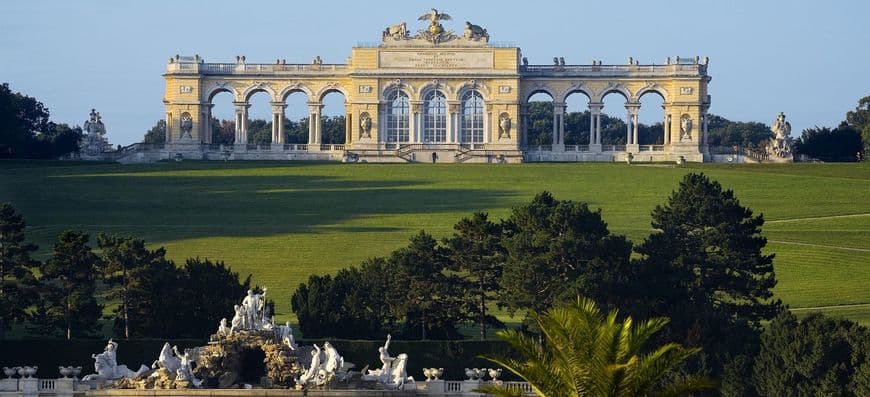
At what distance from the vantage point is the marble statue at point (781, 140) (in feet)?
431

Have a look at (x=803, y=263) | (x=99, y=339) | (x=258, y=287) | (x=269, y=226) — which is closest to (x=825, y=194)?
(x=803, y=263)

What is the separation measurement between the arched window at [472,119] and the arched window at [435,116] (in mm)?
1139

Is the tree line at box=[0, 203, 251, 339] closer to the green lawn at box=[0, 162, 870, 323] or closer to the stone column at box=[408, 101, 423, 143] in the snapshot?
the green lawn at box=[0, 162, 870, 323]

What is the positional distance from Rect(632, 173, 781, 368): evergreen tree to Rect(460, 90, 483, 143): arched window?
52868mm

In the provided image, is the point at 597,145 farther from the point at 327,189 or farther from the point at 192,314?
the point at 192,314

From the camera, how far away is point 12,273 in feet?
249

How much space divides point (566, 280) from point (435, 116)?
204 feet

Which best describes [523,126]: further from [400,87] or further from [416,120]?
[400,87]

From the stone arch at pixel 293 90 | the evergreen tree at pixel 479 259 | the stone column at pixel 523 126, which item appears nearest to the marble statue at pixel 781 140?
the stone column at pixel 523 126

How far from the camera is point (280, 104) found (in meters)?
138

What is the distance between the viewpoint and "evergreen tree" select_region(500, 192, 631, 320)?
7262cm

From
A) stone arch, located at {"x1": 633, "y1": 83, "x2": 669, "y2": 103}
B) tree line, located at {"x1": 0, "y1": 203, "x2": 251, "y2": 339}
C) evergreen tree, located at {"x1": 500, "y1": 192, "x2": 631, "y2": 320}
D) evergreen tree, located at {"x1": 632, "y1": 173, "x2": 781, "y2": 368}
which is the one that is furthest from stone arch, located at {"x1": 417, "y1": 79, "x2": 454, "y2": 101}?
tree line, located at {"x1": 0, "y1": 203, "x2": 251, "y2": 339}

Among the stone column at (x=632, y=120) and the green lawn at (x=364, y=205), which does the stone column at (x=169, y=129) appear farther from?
the stone column at (x=632, y=120)

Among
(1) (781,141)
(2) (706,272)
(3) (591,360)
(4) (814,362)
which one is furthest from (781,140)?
(3) (591,360)
